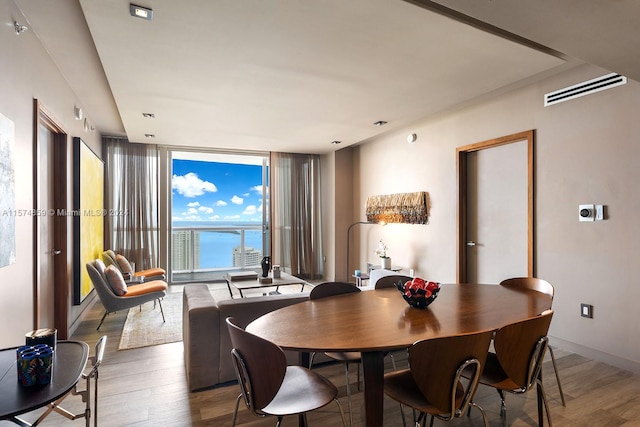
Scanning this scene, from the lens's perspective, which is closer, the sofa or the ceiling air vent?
the sofa

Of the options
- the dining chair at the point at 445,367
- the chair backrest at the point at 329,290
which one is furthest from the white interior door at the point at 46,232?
the dining chair at the point at 445,367

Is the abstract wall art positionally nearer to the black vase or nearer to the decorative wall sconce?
the black vase

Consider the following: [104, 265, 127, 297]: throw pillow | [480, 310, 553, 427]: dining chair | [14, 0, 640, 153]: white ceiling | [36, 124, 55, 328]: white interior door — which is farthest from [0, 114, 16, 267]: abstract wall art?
[480, 310, 553, 427]: dining chair

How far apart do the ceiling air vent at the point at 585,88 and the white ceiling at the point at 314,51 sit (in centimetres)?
26

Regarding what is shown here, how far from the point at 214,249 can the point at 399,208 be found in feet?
13.8

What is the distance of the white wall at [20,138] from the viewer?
2162 millimetres

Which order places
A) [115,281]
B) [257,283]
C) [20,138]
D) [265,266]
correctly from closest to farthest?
[20,138], [115,281], [257,283], [265,266]

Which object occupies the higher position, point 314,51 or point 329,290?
point 314,51

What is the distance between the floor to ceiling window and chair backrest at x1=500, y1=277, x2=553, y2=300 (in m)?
4.88

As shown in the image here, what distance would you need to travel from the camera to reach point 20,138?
2385 millimetres

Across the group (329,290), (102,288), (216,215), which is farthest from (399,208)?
(216,215)

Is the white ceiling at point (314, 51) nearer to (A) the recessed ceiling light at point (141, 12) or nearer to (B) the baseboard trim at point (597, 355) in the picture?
(A) the recessed ceiling light at point (141, 12)

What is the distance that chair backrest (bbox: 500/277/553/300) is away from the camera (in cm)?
253

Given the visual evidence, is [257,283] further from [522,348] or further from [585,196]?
[585,196]
